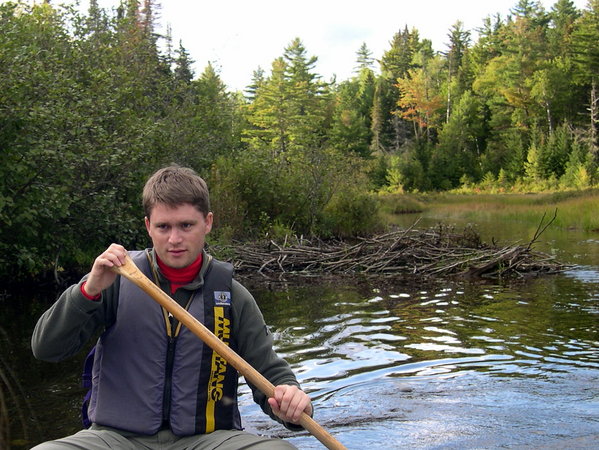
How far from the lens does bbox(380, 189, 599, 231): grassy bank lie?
20688 mm

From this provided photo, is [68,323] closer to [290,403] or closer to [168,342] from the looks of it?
[168,342]

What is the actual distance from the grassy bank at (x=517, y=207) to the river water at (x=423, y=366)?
7140 millimetres

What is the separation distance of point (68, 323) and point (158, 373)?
0.37 metres

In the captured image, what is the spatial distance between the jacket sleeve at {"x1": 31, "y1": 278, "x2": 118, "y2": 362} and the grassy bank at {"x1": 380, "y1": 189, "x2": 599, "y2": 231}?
1357cm

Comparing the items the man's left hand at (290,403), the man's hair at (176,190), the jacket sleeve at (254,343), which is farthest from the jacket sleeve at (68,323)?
the man's left hand at (290,403)

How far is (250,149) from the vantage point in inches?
639

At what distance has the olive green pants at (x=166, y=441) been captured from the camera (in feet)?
7.20

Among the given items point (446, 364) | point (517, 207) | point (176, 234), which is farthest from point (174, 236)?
point (517, 207)

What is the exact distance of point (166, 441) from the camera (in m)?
2.42

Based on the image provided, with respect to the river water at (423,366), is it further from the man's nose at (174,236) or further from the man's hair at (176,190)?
the man's hair at (176,190)

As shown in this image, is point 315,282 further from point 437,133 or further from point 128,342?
point 437,133

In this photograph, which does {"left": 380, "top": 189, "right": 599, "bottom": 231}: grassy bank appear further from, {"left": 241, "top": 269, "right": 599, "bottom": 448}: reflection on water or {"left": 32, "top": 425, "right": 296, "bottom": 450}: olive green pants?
{"left": 32, "top": 425, "right": 296, "bottom": 450}: olive green pants

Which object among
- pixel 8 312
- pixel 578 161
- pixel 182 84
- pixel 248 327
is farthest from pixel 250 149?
pixel 578 161

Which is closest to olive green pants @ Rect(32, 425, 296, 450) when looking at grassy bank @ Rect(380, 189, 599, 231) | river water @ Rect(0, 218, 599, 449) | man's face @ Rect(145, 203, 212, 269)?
river water @ Rect(0, 218, 599, 449)
